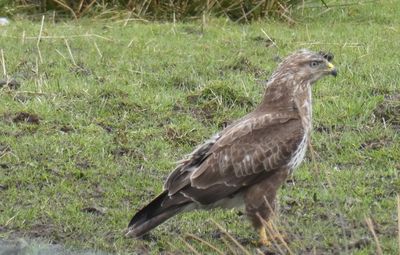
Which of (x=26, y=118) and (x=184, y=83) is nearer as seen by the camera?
(x=26, y=118)

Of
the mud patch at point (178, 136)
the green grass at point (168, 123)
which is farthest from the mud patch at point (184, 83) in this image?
the mud patch at point (178, 136)

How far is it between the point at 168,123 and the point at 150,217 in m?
2.71

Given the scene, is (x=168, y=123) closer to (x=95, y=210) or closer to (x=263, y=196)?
(x=95, y=210)

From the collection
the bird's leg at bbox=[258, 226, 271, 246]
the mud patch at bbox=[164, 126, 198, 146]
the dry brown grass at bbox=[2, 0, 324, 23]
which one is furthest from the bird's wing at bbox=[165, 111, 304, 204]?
the dry brown grass at bbox=[2, 0, 324, 23]

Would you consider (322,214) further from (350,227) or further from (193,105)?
(193,105)

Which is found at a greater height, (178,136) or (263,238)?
(263,238)

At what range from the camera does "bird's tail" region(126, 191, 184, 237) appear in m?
6.62

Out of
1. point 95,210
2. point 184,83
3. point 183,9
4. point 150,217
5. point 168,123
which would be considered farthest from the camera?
point 183,9

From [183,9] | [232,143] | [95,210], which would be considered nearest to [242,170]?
[232,143]

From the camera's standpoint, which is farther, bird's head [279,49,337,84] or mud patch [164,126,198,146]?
mud patch [164,126,198,146]

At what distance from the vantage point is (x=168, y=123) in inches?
365

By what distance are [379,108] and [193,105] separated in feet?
5.13

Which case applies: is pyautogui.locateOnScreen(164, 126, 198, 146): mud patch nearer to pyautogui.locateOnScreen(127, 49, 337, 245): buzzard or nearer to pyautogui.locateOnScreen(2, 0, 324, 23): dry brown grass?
pyautogui.locateOnScreen(127, 49, 337, 245): buzzard

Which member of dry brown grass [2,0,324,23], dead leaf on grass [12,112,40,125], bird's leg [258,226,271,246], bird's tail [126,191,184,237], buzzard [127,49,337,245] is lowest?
dry brown grass [2,0,324,23]
